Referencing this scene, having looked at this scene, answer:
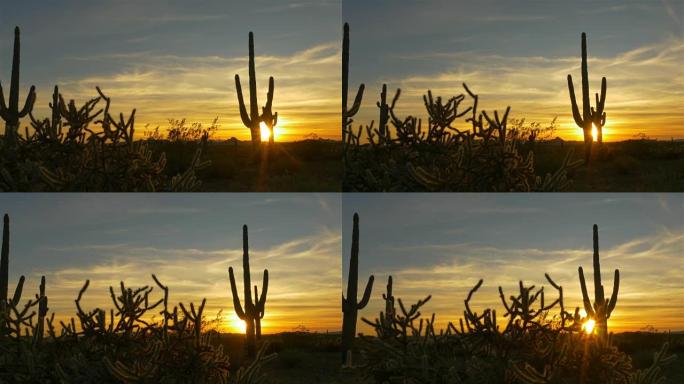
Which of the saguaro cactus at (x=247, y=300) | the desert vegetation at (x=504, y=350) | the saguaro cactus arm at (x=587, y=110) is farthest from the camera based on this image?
the saguaro cactus arm at (x=587, y=110)

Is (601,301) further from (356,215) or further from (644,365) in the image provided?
(644,365)

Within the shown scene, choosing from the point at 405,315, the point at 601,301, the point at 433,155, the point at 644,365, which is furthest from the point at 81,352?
the point at 644,365

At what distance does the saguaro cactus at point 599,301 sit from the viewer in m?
12.6

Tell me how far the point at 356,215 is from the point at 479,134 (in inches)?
100

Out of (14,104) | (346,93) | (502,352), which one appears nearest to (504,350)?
(502,352)

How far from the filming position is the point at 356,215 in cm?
1463

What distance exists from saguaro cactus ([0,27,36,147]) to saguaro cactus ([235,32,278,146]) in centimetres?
403

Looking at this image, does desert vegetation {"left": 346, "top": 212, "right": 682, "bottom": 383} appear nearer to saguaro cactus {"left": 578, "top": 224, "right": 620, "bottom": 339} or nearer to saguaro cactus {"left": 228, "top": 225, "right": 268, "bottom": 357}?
saguaro cactus {"left": 578, "top": 224, "right": 620, "bottom": 339}

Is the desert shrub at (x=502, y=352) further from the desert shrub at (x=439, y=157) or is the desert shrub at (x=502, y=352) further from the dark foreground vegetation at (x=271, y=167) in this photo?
the dark foreground vegetation at (x=271, y=167)

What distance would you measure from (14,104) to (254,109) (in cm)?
518

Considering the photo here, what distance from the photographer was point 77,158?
13.8 m

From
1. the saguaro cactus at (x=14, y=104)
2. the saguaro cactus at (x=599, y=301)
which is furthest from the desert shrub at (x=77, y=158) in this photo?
the saguaro cactus at (x=599, y=301)

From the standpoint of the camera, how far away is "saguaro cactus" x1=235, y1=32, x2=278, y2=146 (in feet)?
63.8

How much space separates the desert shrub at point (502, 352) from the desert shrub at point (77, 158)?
3.46 meters
